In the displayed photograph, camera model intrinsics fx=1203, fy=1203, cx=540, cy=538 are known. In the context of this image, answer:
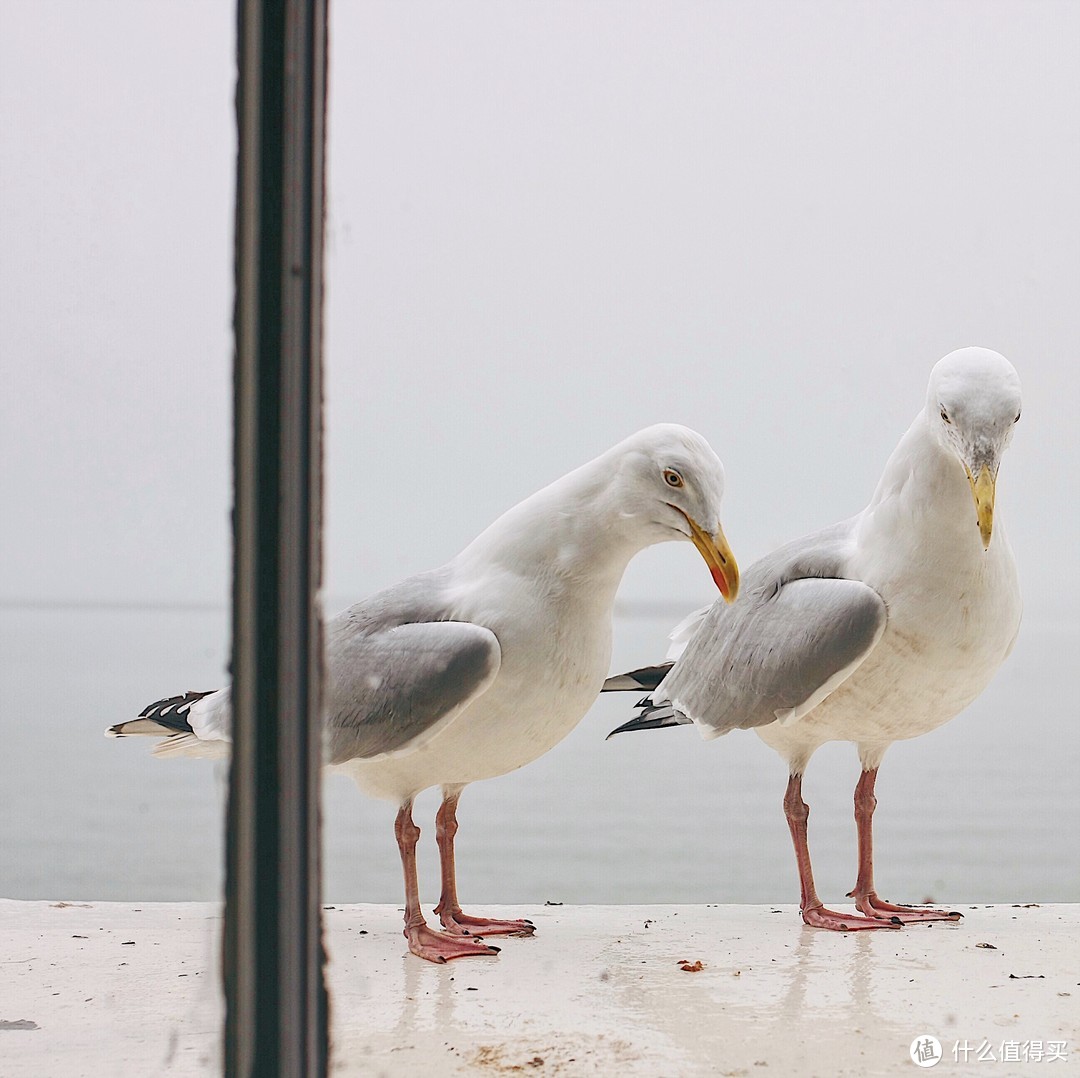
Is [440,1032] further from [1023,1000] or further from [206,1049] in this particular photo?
[1023,1000]

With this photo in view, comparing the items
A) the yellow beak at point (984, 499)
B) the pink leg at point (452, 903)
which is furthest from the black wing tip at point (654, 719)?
the yellow beak at point (984, 499)

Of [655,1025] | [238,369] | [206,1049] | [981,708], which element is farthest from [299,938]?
[981,708]

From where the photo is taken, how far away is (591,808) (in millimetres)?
2773

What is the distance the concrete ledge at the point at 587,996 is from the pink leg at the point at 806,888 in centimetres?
3

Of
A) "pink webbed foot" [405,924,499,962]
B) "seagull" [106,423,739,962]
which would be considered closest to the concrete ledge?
"pink webbed foot" [405,924,499,962]

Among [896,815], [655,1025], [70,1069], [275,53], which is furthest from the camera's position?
[896,815]

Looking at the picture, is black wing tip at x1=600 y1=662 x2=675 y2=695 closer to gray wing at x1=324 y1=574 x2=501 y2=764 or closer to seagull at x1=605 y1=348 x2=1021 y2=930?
seagull at x1=605 y1=348 x2=1021 y2=930

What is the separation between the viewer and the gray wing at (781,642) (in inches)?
55.8

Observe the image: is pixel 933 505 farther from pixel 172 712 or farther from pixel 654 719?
pixel 172 712

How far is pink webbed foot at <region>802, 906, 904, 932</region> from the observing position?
1.50 m

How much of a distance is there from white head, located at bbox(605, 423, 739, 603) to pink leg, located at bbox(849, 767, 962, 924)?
47 cm

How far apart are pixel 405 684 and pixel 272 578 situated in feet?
2.29

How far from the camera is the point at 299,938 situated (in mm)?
628

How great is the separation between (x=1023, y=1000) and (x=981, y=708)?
395 cm
